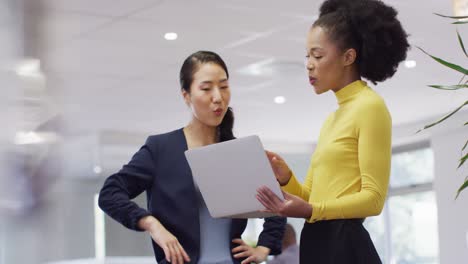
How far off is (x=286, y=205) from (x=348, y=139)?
20cm

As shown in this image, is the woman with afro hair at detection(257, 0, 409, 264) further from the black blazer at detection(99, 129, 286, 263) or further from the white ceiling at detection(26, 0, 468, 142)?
the white ceiling at detection(26, 0, 468, 142)

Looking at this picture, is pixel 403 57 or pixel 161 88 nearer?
pixel 403 57

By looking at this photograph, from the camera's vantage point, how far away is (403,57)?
1.83 metres

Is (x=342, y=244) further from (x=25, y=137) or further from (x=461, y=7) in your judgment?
(x=461, y=7)

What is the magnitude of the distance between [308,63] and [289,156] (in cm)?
951

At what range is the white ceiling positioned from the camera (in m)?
5.55

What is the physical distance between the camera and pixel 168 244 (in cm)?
178

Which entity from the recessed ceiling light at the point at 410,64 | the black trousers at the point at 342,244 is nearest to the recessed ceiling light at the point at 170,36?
the recessed ceiling light at the point at 410,64

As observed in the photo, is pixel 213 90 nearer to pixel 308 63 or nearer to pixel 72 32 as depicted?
pixel 308 63

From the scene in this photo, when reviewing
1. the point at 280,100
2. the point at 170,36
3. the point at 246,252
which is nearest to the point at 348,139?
the point at 246,252

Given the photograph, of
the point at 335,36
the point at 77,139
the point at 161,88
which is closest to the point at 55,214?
the point at 335,36

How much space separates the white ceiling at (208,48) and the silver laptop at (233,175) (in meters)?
2.27

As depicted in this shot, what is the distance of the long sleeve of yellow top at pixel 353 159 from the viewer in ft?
5.43

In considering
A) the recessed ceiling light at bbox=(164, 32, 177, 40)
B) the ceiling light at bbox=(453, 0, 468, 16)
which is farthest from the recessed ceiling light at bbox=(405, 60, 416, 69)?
the ceiling light at bbox=(453, 0, 468, 16)
